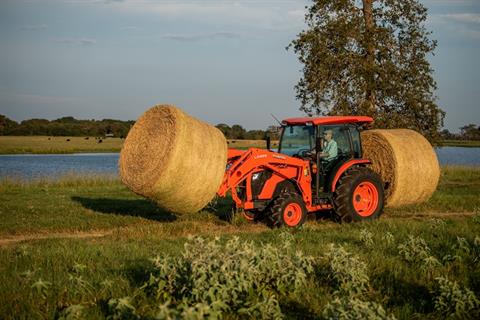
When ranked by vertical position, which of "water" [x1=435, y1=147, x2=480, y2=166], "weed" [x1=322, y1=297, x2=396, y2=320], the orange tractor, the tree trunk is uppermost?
the tree trunk

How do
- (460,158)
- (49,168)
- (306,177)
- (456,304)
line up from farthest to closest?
(460,158), (49,168), (306,177), (456,304)

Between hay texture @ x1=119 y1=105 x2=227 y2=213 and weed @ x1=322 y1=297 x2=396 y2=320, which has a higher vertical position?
hay texture @ x1=119 y1=105 x2=227 y2=213

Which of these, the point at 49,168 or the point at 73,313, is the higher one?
the point at 73,313

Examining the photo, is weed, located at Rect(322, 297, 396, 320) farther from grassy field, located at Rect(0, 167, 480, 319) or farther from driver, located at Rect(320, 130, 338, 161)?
driver, located at Rect(320, 130, 338, 161)

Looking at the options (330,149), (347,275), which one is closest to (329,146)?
(330,149)

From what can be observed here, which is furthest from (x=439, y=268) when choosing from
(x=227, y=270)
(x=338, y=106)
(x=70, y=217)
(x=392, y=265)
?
(x=338, y=106)

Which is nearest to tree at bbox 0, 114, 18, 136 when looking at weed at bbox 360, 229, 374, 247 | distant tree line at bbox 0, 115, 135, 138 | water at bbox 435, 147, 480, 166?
distant tree line at bbox 0, 115, 135, 138

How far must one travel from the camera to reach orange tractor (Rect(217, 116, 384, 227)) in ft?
37.0

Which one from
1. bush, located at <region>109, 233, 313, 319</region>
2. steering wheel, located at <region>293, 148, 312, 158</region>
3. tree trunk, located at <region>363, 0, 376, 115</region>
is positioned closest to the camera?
bush, located at <region>109, 233, 313, 319</region>

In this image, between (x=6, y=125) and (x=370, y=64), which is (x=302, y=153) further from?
(x=6, y=125)

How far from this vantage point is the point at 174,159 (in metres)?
9.58

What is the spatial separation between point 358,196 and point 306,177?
142cm

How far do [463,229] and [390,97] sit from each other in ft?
50.2

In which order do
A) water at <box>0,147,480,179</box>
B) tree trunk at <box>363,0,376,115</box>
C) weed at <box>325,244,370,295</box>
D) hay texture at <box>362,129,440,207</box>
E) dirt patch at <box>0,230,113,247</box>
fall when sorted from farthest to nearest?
1. water at <box>0,147,480,179</box>
2. tree trunk at <box>363,0,376,115</box>
3. hay texture at <box>362,129,440,207</box>
4. dirt patch at <box>0,230,113,247</box>
5. weed at <box>325,244,370,295</box>
